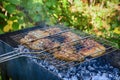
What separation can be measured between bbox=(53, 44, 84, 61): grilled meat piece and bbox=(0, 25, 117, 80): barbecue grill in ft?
0.12

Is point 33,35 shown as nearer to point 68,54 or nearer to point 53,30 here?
point 53,30

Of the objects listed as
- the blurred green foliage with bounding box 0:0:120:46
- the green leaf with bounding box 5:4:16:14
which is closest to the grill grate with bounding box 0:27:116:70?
the green leaf with bounding box 5:4:16:14

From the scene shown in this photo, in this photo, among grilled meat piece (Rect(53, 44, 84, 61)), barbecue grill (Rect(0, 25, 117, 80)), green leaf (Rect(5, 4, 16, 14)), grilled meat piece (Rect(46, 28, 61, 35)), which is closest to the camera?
barbecue grill (Rect(0, 25, 117, 80))

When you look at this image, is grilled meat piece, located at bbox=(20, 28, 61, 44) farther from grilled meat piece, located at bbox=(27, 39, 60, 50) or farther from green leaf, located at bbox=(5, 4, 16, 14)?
green leaf, located at bbox=(5, 4, 16, 14)

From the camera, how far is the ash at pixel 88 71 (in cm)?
229

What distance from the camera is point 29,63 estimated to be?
242cm

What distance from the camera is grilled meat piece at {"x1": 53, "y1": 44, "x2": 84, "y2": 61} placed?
8.00ft

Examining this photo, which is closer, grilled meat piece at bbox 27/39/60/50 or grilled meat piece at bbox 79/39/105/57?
grilled meat piece at bbox 79/39/105/57

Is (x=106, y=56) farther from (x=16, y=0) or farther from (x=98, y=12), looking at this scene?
(x=98, y=12)

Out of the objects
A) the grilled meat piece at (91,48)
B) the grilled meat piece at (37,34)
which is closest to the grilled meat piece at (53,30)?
the grilled meat piece at (37,34)

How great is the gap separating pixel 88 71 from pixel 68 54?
265 mm

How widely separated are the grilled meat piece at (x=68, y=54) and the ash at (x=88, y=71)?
10 centimetres

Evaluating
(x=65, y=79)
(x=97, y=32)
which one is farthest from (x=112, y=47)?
(x=97, y=32)

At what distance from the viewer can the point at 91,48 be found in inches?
103
